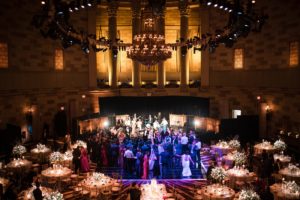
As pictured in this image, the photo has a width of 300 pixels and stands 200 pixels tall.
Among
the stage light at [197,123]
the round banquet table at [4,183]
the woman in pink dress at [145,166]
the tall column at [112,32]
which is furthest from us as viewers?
the tall column at [112,32]

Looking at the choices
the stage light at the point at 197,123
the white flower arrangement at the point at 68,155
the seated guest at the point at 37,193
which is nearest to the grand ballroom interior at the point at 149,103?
the seated guest at the point at 37,193

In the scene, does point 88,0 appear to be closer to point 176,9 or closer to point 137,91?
point 137,91

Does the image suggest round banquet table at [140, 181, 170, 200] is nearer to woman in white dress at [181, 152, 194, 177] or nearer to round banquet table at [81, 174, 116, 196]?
round banquet table at [81, 174, 116, 196]

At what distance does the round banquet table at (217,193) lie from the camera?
11570 millimetres

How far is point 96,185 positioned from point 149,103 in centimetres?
1627

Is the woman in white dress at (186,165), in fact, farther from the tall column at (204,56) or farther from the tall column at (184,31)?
the tall column at (184,31)

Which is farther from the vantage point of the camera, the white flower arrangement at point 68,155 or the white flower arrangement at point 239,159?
the white flower arrangement at point 68,155

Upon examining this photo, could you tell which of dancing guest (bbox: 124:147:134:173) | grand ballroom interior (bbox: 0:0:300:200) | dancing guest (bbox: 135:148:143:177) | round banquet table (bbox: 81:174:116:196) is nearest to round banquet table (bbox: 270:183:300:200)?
grand ballroom interior (bbox: 0:0:300:200)

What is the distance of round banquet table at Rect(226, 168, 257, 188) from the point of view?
13852 millimetres

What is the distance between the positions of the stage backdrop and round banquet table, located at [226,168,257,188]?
13258 millimetres

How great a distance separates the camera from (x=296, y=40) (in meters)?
21.0

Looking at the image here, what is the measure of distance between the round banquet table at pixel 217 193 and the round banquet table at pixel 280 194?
5.22ft

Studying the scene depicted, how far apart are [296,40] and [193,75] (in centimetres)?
1205

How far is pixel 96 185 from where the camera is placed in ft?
41.5
